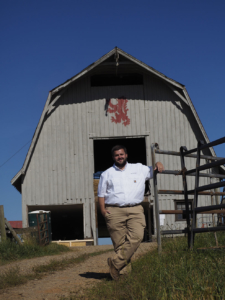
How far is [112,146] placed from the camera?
24.2 metres

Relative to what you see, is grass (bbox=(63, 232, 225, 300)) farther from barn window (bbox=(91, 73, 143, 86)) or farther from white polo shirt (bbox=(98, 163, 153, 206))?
barn window (bbox=(91, 73, 143, 86))

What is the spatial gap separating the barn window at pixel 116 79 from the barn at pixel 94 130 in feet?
0.83

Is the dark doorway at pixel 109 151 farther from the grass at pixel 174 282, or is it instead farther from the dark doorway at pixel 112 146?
the grass at pixel 174 282

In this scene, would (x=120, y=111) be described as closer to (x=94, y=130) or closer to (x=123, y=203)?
(x=94, y=130)

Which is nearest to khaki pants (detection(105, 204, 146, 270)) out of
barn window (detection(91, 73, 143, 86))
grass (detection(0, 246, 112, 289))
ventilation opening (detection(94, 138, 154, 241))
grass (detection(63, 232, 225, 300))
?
grass (detection(63, 232, 225, 300))

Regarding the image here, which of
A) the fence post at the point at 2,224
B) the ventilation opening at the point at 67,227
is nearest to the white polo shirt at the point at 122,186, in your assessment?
the fence post at the point at 2,224

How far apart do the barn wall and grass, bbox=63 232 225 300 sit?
13007mm

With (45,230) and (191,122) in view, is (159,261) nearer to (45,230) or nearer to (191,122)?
(45,230)

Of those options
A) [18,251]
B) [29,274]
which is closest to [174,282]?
[29,274]

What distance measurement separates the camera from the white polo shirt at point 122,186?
561 cm

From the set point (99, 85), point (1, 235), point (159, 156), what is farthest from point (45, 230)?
point (99, 85)

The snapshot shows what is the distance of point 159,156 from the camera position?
1889 cm

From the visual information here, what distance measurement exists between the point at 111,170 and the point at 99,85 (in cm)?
1538

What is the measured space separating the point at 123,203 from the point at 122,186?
0.80ft
